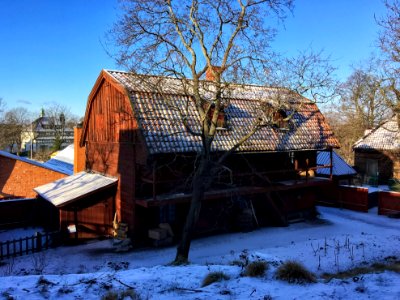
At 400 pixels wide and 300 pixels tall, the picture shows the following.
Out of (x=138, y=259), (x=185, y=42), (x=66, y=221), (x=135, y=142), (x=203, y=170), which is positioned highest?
(x=185, y=42)

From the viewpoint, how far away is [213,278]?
7.10 metres

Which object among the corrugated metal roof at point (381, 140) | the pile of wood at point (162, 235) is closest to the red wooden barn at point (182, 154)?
the pile of wood at point (162, 235)

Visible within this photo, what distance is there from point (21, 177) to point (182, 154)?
1393cm

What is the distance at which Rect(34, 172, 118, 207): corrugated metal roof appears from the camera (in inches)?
572

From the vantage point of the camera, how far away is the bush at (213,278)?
698 cm

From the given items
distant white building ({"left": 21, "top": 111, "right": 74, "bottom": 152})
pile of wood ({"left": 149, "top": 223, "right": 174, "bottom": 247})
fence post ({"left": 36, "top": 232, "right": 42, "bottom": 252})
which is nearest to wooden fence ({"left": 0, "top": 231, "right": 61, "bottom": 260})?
fence post ({"left": 36, "top": 232, "right": 42, "bottom": 252})

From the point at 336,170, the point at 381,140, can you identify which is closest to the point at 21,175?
the point at 336,170

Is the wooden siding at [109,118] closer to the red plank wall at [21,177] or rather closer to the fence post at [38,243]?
the fence post at [38,243]

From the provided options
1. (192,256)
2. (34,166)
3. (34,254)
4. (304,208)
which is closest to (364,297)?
(192,256)

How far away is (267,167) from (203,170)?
7.89 meters

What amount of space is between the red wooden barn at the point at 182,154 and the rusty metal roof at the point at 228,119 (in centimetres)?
5

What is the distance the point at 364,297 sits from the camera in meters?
6.08

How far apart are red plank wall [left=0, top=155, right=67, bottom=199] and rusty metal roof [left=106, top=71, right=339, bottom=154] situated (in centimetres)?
1059

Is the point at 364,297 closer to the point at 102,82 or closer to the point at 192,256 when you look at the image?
the point at 192,256
